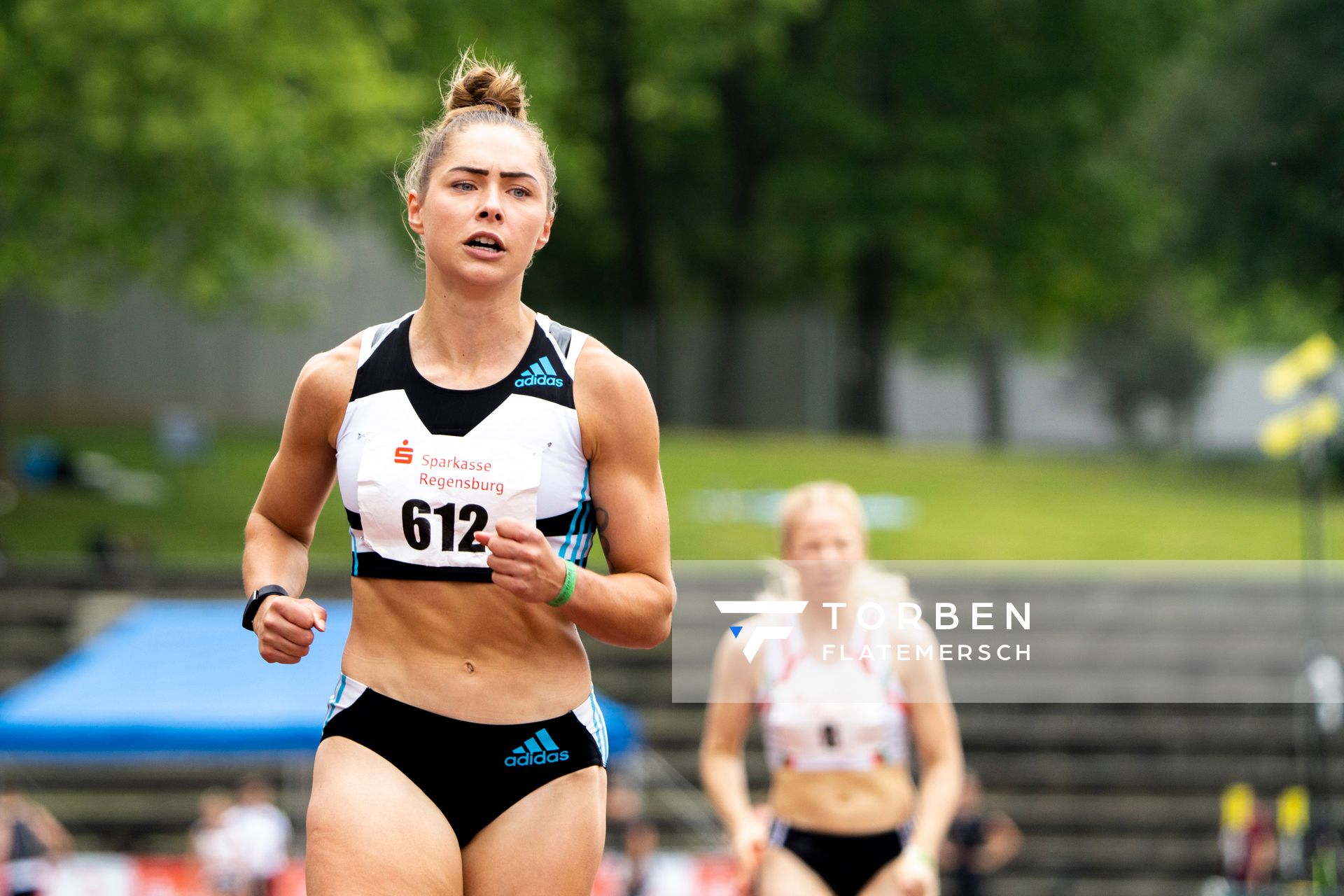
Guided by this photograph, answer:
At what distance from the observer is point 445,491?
3.40 m

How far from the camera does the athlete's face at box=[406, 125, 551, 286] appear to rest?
3471 millimetres

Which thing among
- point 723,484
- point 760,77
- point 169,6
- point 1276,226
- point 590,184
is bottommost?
point 1276,226

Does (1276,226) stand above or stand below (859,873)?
above

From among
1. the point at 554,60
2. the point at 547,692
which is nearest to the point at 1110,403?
the point at 554,60

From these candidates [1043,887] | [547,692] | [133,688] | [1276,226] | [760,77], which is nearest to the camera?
[547,692]

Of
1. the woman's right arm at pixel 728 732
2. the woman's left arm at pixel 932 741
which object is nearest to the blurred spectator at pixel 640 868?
the woman's right arm at pixel 728 732

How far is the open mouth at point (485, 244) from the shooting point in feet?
11.4

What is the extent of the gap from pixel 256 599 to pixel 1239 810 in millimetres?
12825

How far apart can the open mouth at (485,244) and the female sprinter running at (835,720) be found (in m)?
2.44

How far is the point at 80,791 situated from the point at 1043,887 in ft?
29.7

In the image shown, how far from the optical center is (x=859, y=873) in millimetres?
5867

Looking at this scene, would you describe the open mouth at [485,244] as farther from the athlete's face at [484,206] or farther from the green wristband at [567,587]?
the green wristband at [567,587]

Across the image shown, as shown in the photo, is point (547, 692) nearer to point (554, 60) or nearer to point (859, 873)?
point (859, 873)

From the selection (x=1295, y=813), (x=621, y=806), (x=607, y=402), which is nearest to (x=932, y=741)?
(x=607, y=402)
